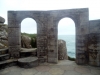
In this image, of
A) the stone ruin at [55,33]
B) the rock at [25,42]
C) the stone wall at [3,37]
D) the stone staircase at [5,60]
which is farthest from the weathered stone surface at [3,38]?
the stone ruin at [55,33]

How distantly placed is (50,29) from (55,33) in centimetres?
46

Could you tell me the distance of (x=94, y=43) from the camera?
5535 millimetres

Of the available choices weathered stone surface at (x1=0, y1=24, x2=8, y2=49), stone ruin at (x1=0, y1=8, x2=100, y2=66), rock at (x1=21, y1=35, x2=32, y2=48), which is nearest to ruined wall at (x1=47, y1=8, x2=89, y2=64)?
stone ruin at (x1=0, y1=8, x2=100, y2=66)

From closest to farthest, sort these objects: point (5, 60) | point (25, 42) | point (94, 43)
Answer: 1. point (94, 43)
2. point (5, 60)
3. point (25, 42)

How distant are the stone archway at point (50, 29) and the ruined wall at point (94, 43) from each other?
306 mm

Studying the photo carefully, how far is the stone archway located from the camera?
18.5 feet

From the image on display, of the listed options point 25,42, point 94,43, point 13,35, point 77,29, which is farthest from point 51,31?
point 25,42

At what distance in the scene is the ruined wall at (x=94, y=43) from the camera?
5418 mm

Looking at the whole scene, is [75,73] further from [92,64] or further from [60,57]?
[60,57]

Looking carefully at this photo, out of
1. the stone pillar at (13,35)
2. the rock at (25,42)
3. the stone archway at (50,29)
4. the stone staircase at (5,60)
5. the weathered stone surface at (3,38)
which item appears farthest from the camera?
the rock at (25,42)

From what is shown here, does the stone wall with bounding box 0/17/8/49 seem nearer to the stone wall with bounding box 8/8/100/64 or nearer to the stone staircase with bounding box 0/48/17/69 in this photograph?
the stone staircase with bounding box 0/48/17/69

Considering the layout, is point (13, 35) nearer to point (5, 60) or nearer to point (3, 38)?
point (5, 60)

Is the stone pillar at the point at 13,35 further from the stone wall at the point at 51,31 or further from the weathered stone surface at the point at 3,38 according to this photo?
the weathered stone surface at the point at 3,38

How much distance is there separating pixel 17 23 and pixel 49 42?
276cm
